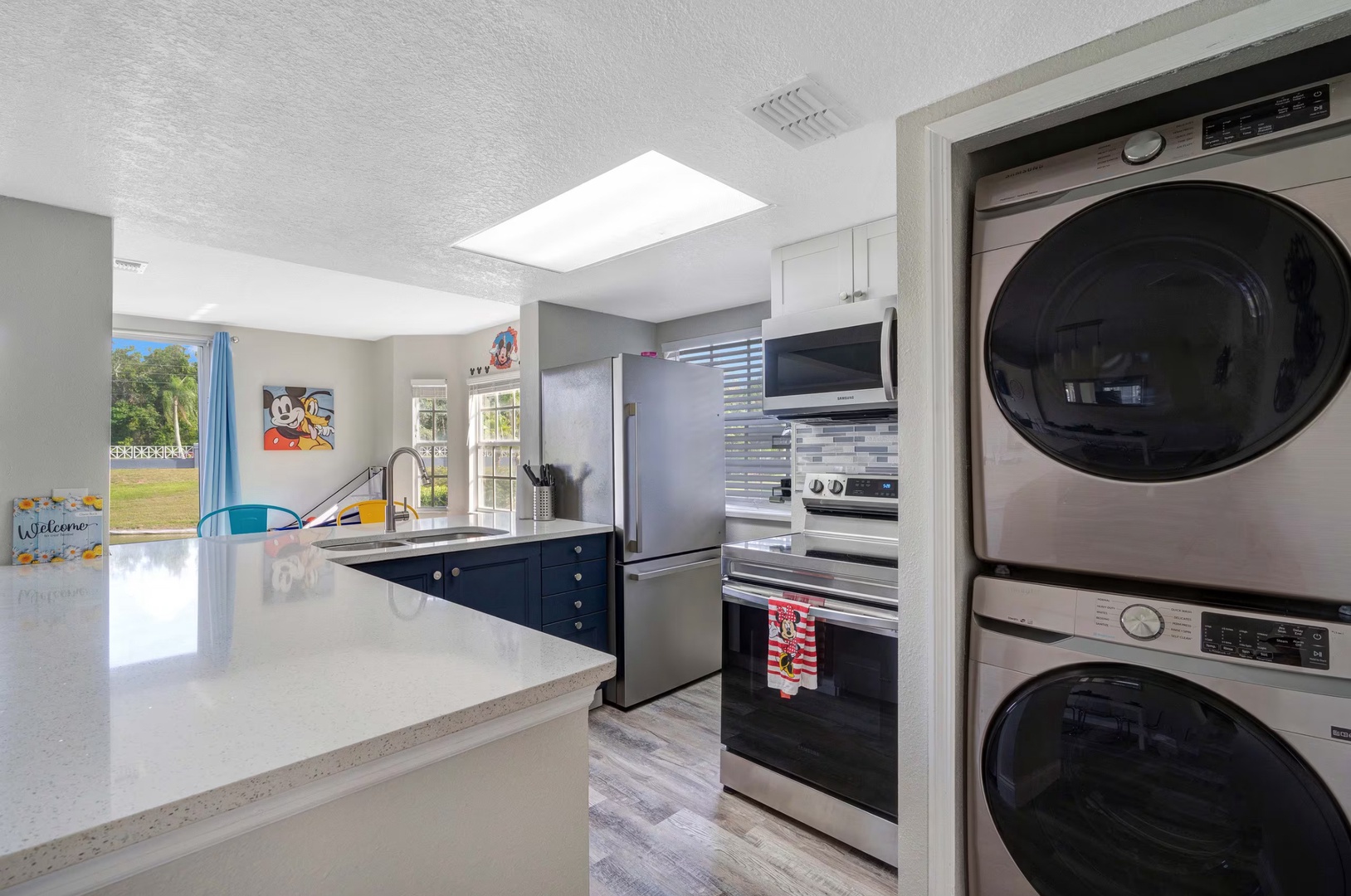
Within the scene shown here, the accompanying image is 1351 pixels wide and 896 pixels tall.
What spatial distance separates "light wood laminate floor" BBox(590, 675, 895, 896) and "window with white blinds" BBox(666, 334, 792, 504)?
1545mm

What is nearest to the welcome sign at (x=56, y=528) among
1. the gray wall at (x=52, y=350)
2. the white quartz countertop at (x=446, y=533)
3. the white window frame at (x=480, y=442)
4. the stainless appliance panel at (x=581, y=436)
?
the gray wall at (x=52, y=350)

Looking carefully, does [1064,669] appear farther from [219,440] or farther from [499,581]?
[219,440]

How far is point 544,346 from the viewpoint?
12.4 ft

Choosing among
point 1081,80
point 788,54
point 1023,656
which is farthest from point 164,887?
point 1081,80

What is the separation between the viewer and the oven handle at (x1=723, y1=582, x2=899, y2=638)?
1878 millimetres

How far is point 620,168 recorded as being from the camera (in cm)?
233

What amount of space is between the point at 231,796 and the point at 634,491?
8.37ft

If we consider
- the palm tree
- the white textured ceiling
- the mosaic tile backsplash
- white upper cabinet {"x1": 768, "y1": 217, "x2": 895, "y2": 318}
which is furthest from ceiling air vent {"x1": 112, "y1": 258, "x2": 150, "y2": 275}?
the mosaic tile backsplash

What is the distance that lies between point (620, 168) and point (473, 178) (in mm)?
554

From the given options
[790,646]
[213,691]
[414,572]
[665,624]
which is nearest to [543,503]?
[665,624]

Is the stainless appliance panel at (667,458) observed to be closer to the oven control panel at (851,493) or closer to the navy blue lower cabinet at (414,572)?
the oven control panel at (851,493)

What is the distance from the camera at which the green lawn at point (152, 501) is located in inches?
205

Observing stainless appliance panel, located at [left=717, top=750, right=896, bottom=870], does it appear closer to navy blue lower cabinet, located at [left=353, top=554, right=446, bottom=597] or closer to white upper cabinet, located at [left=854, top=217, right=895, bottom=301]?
navy blue lower cabinet, located at [left=353, top=554, right=446, bottom=597]

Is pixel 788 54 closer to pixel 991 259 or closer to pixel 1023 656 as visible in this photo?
pixel 991 259
